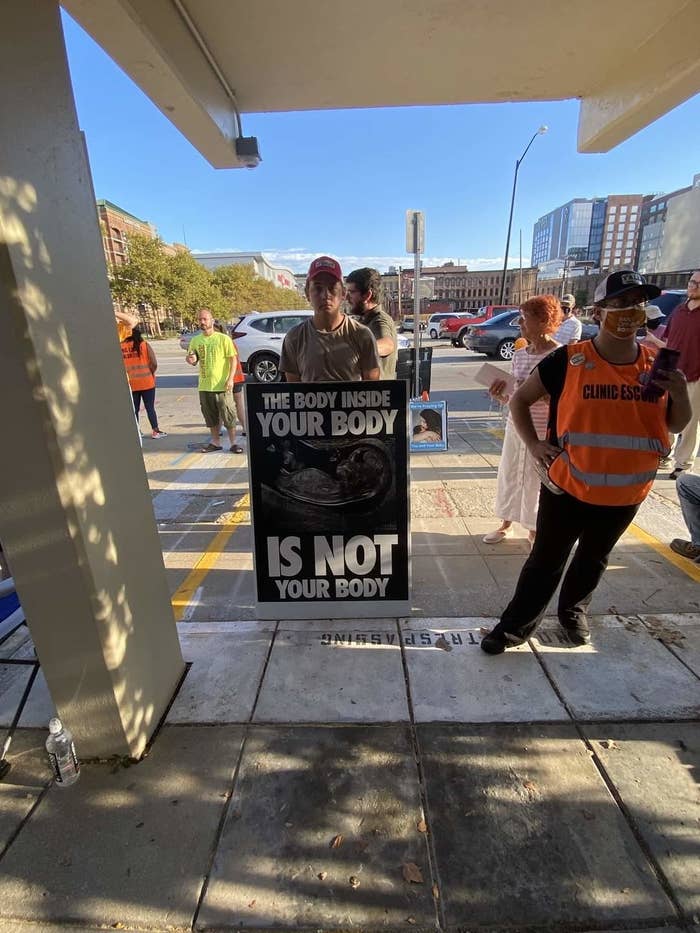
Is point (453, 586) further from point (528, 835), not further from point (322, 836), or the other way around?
point (322, 836)

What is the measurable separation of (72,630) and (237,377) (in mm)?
5789

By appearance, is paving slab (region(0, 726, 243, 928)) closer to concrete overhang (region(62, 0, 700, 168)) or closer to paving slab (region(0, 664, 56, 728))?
paving slab (region(0, 664, 56, 728))

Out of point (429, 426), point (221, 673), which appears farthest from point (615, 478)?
point (429, 426)

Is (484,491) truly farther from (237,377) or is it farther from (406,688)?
(237,377)

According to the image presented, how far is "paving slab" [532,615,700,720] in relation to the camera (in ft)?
7.20

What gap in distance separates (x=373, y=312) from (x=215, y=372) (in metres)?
3.34

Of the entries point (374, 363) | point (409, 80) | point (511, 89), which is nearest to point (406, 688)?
point (374, 363)

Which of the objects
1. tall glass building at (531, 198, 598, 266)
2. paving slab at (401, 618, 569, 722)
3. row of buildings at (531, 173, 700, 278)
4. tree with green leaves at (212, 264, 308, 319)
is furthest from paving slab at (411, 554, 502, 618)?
tall glass building at (531, 198, 598, 266)

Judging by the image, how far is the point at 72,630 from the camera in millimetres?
1767

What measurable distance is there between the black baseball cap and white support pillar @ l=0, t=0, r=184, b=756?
6.63ft

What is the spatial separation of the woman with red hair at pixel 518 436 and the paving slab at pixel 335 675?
140 cm

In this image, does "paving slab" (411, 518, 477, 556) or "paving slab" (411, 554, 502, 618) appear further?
"paving slab" (411, 518, 477, 556)

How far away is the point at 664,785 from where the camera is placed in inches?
72.5

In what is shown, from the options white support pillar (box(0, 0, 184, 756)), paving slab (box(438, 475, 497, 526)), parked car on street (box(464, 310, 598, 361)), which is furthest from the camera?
parked car on street (box(464, 310, 598, 361))
